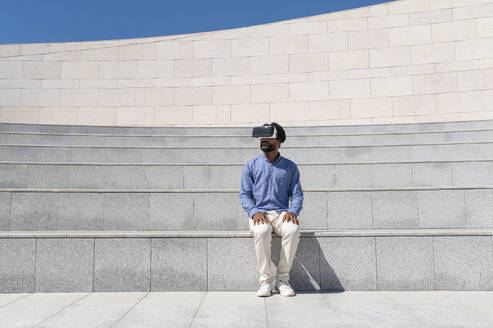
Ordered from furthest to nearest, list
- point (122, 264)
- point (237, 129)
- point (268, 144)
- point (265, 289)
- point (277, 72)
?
point (277, 72) < point (237, 129) < point (268, 144) < point (122, 264) < point (265, 289)

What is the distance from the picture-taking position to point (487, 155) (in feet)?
25.0

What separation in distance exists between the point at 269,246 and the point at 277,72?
9517 mm

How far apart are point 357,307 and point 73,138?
25.0 feet

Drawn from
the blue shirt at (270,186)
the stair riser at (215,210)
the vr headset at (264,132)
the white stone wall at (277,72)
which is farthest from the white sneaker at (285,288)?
the white stone wall at (277,72)

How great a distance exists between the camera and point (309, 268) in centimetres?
484

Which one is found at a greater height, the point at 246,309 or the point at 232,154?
the point at 232,154

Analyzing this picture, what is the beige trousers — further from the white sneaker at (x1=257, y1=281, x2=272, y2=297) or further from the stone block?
the stone block

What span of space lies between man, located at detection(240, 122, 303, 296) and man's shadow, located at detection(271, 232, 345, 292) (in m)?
0.18

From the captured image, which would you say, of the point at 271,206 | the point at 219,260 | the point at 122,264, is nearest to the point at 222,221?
the point at 219,260

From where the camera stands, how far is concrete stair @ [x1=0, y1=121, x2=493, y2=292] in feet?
15.7

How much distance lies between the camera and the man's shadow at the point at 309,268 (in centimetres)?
482

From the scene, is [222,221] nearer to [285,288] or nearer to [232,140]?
[285,288]

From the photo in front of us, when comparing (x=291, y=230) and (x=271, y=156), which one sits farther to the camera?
(x=271, y=156)

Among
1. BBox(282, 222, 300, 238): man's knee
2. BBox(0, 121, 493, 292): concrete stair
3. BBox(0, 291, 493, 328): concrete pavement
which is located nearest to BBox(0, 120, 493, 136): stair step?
BBox(0, 121, 493, 292): concrete stair
